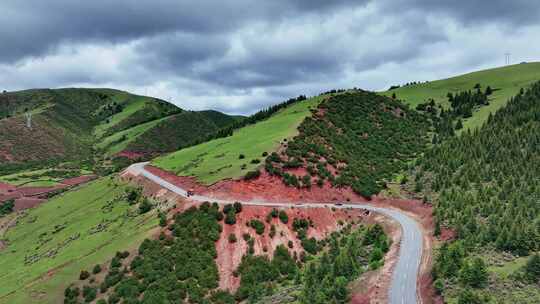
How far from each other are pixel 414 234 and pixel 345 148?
37452 mm

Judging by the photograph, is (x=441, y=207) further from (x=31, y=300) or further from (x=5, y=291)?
(x=5, y=291)

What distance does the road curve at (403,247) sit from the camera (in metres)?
33.0

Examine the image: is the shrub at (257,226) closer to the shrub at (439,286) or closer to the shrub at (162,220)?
the shrub at (162,220)

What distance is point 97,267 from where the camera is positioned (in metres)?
47.3

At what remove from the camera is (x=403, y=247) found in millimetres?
43406

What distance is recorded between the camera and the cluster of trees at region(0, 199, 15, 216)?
96.2 meters

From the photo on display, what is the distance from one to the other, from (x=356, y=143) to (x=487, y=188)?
36.1 m

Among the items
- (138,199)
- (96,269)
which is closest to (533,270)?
(96,269)

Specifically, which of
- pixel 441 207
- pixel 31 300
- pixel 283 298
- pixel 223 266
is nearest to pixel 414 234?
pixel 441 207

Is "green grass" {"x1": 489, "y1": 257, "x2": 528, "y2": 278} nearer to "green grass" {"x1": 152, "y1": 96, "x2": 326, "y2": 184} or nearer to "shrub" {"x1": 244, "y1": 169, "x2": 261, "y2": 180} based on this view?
"shrub" {"x1": 244, "y1": 169, "x2": 261, "y2": 180}

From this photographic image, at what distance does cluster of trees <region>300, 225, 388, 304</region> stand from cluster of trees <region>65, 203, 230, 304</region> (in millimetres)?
10858

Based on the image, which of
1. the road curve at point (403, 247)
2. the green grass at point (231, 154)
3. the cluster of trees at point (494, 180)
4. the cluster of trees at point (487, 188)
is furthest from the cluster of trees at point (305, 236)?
the cluster of trees at point (494, 180)

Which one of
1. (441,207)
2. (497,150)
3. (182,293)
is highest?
(497,150)

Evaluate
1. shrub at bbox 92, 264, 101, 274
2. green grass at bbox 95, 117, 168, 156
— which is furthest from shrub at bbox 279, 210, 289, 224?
green grass at bbox 95, 117, 168, 156
